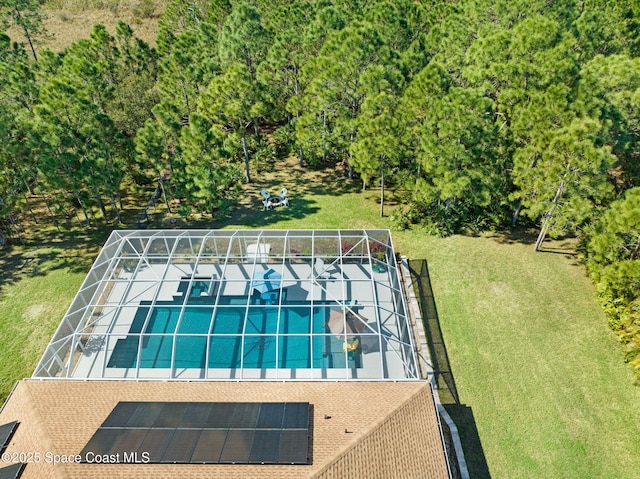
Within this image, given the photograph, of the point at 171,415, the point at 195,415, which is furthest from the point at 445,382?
the point at 171,415

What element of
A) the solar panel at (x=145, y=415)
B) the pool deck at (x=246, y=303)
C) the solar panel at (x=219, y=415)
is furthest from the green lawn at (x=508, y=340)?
the solar panel at (x=219, y=415)

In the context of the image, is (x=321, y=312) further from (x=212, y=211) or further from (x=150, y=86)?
(x=150, y=86)

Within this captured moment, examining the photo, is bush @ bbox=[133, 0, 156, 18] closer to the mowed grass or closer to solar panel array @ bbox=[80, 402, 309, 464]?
the mowed grass

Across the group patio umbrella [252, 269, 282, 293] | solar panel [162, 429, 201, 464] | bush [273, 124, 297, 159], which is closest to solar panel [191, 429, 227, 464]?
solar panel [162, 429, 201, 464]

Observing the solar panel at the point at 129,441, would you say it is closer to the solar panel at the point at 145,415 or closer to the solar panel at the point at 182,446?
the solar panel at the point at 145,415


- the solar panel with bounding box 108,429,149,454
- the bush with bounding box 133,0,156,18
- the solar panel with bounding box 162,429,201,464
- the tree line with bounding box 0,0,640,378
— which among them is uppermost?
the bush with bounding box 133,0,156,18

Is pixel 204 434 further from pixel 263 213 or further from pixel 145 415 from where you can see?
pixel 263 213
